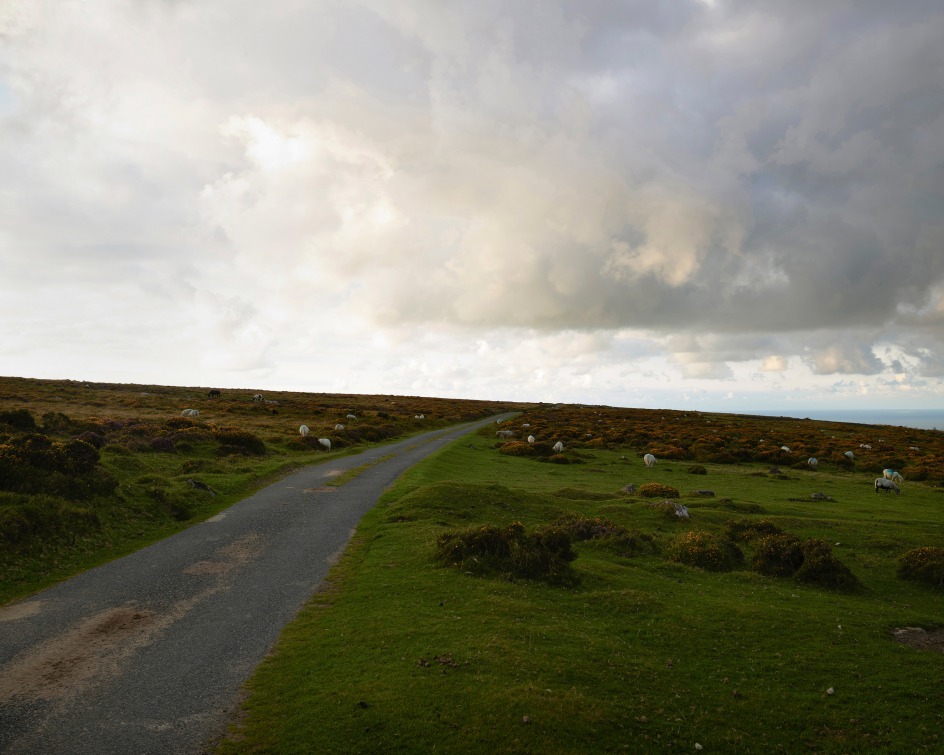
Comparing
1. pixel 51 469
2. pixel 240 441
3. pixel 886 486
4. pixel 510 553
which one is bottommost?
pixel 886 486

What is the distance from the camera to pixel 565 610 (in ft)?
42.0

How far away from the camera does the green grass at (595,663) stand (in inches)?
316

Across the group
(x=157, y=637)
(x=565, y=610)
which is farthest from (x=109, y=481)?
(x=565, y=610)

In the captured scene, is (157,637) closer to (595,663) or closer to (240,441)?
(595,663)

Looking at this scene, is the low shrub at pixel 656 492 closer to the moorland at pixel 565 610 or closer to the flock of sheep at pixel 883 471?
the moorland at pixel 565 610

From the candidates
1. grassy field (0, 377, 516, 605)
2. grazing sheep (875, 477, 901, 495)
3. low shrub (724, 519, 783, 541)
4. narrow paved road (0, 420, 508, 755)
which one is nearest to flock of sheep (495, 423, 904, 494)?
grazing sheep (875, 477, 901, 495)

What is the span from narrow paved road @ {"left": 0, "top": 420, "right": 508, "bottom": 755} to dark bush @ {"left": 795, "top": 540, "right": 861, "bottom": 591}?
44.4ft

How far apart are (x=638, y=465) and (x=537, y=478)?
12.3m

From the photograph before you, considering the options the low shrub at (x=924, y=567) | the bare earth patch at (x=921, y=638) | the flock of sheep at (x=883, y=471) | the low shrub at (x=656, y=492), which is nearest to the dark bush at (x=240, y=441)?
the flock of sheep at (x=883, y=471)

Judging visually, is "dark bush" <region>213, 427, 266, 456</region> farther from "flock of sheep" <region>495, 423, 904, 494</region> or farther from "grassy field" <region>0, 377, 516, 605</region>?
"flock of sheep" <region>495, 423, 904, 494</region>

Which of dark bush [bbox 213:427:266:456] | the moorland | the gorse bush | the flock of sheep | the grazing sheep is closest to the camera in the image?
the moorland

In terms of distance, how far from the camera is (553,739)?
7.71m

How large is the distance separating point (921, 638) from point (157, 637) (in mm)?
15781

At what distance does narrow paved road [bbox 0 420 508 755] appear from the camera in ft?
26.1
